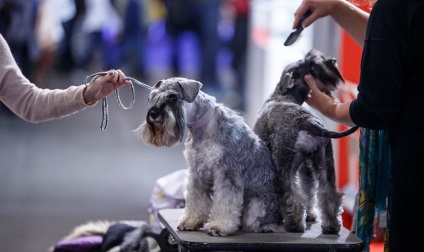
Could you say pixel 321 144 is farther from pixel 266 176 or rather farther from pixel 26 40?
pixel 26 40

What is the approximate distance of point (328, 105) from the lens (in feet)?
8.24

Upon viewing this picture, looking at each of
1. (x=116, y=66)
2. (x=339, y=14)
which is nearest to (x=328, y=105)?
(x=339, y=14)

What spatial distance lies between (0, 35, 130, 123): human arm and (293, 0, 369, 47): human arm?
0.75m

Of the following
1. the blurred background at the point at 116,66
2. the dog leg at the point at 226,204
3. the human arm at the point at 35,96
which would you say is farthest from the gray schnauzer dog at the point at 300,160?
the blurred background at the point at 116,66

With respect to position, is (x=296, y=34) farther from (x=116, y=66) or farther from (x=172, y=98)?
(x=116, y=66)

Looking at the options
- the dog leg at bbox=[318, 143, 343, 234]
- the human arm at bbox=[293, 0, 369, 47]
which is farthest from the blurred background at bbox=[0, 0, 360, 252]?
the dog leg at bbox=[318, 143, 343, 234]

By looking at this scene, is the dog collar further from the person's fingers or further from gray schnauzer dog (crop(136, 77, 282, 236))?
the person's fingers

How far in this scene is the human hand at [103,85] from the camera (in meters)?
2.48

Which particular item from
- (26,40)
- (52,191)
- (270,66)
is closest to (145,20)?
(26,40)

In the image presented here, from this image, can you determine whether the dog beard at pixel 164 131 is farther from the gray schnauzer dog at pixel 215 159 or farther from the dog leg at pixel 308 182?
the dog leg at pixel 308 182

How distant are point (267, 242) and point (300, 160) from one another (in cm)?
33

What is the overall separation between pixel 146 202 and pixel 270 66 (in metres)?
2.31

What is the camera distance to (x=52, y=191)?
20.1 feet

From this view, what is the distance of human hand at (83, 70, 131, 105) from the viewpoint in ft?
8.14
